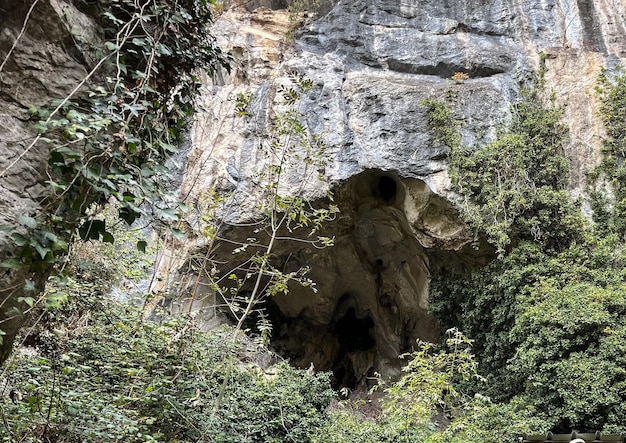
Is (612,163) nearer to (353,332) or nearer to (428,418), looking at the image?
(428,418)

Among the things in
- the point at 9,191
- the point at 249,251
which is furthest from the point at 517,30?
the point at 9,191

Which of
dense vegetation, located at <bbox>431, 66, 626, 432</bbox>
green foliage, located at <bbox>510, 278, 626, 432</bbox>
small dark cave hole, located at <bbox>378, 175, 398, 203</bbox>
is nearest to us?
green foliage, located at <bbox>510, 278, 626, 432</bbox>

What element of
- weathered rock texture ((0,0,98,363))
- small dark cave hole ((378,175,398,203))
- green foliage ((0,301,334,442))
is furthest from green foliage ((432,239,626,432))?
weathered rock texture ((0,0,98,363))

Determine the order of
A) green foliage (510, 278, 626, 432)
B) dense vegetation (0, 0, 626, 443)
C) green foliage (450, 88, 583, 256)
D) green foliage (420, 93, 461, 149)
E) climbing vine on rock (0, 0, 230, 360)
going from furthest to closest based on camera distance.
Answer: green foliage (420, 93, 461, 149)
green foliage (450, 88, 583, 256)
green foliage (510, 278, 626, 432)
dense vegetation (0, 0, 626, 443)
climbing vine on rock (0, 0, 230, 360)

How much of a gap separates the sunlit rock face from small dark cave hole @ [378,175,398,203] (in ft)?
0.09

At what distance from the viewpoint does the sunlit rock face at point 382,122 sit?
27.8ft

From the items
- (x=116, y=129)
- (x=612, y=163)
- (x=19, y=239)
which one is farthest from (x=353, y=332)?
(x=19, y=239)

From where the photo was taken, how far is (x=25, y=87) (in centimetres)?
235

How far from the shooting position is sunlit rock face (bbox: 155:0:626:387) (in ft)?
27.8

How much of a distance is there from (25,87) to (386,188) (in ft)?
25.8

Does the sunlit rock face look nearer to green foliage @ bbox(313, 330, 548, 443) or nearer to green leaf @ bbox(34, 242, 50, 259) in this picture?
green foliage @ bbox(313, 330, 548, 443)

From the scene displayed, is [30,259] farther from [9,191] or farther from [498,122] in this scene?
[498,122]

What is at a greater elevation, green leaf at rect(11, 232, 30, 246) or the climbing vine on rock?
the climbing vine on rock

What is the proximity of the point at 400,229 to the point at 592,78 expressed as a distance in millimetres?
4378
